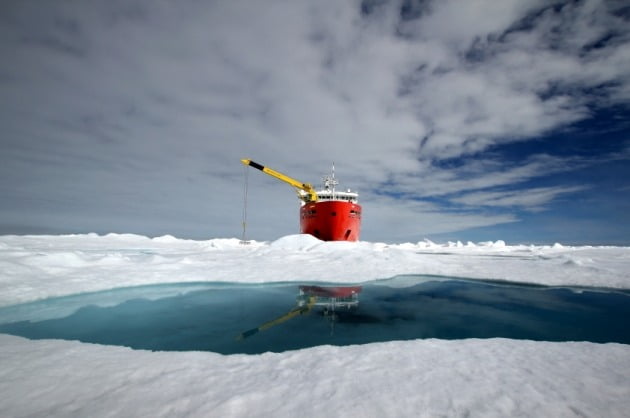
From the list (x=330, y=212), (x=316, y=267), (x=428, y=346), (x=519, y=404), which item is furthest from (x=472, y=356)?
(x=330, y=212)

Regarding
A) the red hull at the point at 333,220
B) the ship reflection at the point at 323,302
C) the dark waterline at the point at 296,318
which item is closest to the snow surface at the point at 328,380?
the dark waterline at the point at 296,318

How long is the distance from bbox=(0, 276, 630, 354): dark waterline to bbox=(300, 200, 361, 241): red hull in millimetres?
18813

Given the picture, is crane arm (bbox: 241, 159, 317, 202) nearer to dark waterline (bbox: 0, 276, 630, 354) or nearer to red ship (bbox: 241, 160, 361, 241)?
red ship (bbox: 241, 160, 361, 241)

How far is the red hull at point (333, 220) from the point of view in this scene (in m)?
28.4

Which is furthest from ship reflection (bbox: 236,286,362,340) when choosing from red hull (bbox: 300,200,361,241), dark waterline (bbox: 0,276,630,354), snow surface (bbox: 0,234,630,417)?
red hull (bbox: 300,200,361,241)

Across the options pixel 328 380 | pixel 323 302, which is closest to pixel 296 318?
pixel 323 302

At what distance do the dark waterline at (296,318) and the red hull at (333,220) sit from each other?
18813 millimetres

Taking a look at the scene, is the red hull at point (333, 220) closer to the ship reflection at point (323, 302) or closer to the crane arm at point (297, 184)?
the crane arm at point (297, 184)

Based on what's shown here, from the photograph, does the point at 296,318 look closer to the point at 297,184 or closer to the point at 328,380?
the point at 328,380

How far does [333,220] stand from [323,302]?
67.6 ft

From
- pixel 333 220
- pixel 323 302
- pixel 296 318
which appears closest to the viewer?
pixel 296 318

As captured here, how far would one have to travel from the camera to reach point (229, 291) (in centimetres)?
911

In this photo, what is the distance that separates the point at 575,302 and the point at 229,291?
10.8 meters

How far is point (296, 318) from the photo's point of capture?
239 inches
